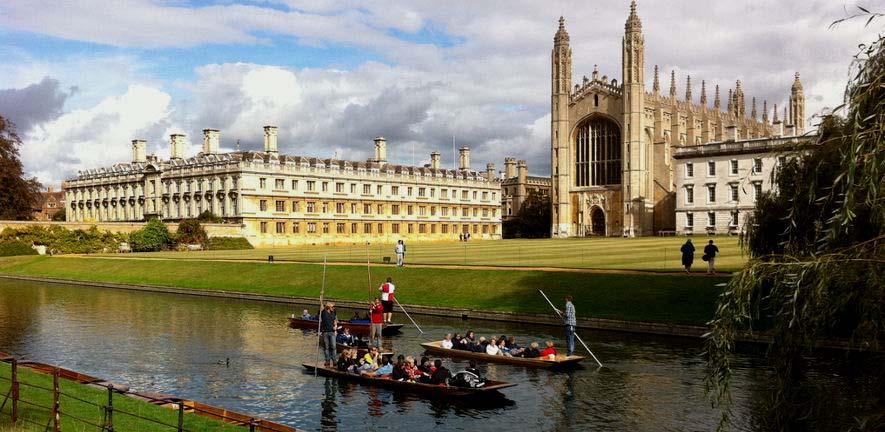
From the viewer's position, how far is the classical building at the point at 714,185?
77688mm

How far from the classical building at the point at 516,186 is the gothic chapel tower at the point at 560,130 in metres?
24.6

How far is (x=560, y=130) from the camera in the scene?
98.6 metres

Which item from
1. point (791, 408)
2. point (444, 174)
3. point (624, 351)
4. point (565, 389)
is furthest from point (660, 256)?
point (444, 174)

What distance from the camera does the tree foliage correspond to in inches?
4375

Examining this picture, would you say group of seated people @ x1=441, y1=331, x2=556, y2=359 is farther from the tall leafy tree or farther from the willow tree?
the tall leafy tree

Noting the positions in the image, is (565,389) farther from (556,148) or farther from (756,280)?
(556,148)

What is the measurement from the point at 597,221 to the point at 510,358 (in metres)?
76.6

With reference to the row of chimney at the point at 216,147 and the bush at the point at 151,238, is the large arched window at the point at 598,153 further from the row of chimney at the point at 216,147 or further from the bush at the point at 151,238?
the bush at the point at 151,238

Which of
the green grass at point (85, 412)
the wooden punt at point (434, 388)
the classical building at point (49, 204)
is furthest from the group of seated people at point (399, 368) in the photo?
the classical building at point (49, 204)

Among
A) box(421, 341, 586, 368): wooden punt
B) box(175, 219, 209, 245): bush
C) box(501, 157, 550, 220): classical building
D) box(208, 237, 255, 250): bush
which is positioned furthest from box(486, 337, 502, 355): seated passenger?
box(501, 157, 550, 220): classical building

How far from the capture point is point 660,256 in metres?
46.3

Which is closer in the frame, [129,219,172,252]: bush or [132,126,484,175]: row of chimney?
[129,219,172,252]: bush

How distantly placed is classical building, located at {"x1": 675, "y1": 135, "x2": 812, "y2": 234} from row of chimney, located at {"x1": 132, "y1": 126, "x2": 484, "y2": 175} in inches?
1530

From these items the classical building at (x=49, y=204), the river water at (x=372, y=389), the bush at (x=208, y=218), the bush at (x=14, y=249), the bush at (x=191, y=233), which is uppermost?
the classical building at (x=49, y=204)
